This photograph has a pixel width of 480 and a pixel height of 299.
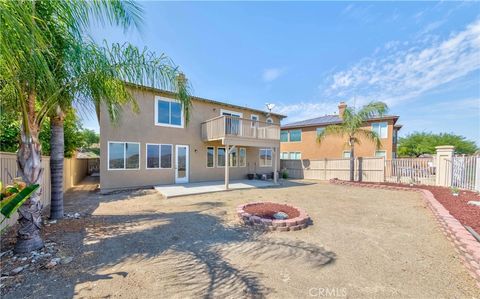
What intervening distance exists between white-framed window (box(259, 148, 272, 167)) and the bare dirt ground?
34.4 feet

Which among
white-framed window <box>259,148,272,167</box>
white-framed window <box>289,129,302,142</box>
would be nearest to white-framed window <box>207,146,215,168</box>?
white-framed window <box>259,148,272,167</box>

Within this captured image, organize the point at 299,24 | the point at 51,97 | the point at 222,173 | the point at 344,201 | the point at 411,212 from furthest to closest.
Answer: the point at 222,173 → the point at 299,24 → the point at 344,201 → the point at 411,212 → the point at 51,97

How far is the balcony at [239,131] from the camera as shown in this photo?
11.5 meters

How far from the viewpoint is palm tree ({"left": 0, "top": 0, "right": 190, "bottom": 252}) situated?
10.6 ft

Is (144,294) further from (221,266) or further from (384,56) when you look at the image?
(384,56)

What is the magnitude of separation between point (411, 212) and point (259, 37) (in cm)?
1028

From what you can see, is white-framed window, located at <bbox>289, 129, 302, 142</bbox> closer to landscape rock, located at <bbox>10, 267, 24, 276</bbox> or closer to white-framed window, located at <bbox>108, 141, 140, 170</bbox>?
white-framed window, located at <bbox>108, 141, 140, 170</bbox>

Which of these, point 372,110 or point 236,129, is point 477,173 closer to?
point 372,110

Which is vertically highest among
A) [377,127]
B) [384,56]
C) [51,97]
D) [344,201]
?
[384,56]

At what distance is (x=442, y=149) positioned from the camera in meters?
11.0

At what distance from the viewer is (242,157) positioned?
15484mm

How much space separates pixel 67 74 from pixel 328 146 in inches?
881

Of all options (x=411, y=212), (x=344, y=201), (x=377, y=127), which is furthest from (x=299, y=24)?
(x=377, y=127)

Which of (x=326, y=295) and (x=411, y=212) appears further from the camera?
(x=411, y=212)
